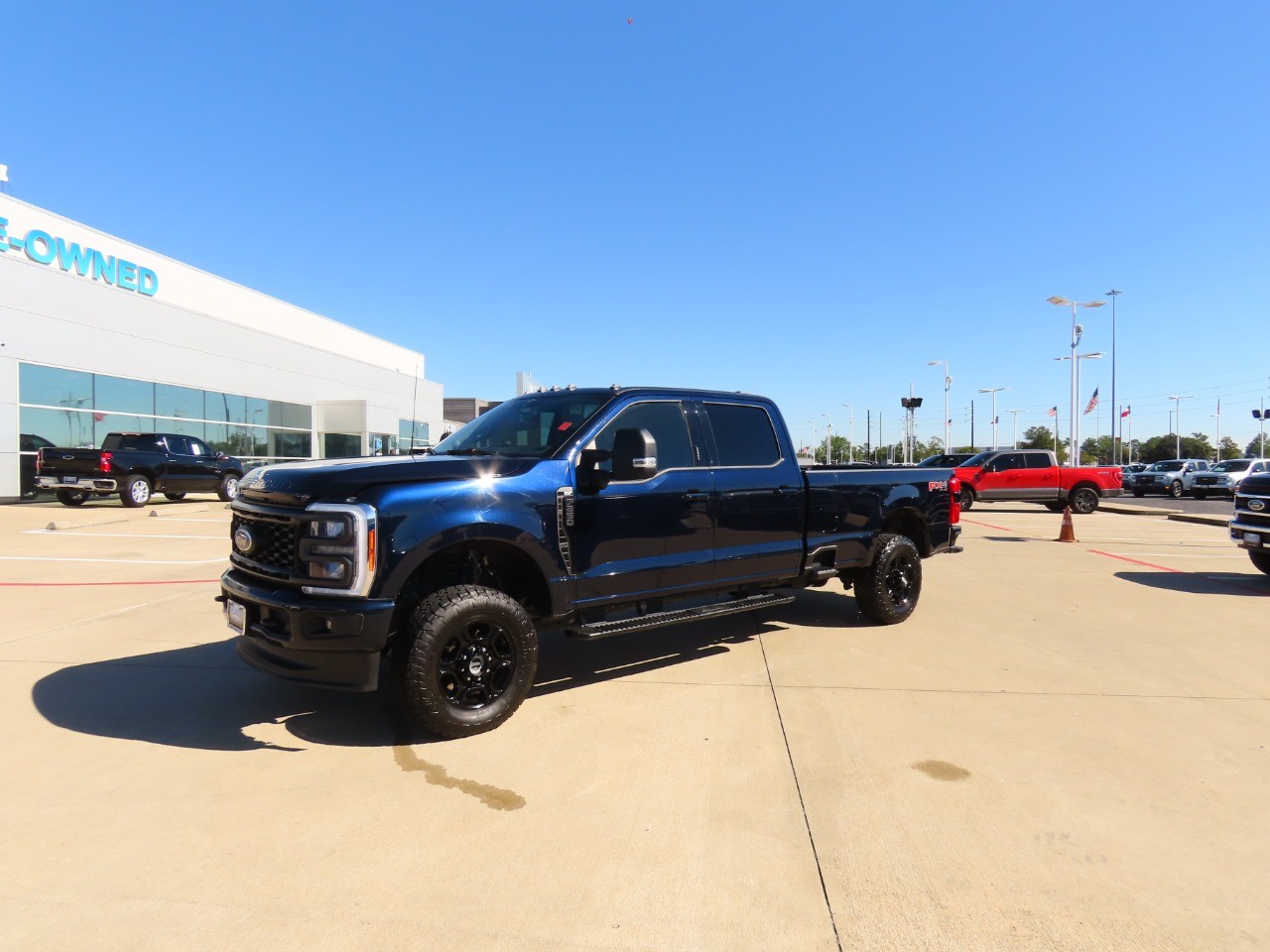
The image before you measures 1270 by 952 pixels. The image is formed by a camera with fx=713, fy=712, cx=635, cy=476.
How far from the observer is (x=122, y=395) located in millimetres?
21922

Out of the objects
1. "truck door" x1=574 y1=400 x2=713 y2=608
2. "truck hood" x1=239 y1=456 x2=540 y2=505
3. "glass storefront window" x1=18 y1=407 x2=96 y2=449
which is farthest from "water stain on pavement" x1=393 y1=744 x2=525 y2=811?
"glass storefront window" x1=18 y1=407 x2=96 y2=449

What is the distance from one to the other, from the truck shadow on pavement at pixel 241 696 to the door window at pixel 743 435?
1.53 m

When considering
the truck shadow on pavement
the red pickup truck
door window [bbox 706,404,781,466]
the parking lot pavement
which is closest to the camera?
the parking lot pavement

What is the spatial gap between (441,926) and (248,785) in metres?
1.52

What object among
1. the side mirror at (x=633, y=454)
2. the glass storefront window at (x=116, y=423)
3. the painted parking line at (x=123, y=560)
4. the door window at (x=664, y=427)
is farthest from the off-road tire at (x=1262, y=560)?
the glass storefront window at (x=116, y=423)

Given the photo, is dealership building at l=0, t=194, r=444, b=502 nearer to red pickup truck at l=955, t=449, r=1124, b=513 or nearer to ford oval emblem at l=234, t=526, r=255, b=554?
ford oval emblem at l=234, t=526, r=255, b=554

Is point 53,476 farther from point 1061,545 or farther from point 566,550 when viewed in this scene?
point 1061,545

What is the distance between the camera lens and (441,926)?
7.74 ft

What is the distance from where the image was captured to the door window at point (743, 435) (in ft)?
17.3

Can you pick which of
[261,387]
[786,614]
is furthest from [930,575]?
[261,387]

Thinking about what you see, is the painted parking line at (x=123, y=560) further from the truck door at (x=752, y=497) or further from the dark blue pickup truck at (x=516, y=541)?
the truck door at (x=752, y=497)

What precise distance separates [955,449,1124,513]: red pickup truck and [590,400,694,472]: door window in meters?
17.7

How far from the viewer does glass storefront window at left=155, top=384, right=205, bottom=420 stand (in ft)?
76.8

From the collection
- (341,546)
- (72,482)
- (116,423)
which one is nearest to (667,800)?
(341,546)
